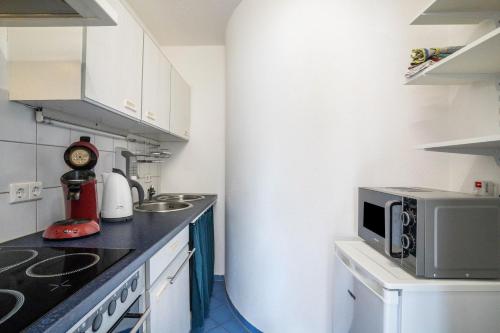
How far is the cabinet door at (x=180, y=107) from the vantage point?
7.10 ft

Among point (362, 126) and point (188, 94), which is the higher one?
point (188, 94)

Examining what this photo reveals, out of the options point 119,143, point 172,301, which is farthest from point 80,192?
point 119,143

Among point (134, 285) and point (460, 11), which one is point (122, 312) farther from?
point (460, 11)

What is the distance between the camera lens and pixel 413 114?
5.11ft

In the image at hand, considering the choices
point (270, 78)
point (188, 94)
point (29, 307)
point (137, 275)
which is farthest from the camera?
point (188, 94)

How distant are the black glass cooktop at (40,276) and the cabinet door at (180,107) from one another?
4.51 feet

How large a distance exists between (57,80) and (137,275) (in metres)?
0.83

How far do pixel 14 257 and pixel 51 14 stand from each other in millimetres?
818

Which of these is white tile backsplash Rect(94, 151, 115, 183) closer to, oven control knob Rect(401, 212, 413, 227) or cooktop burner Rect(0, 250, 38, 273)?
cooktop burner Rect(0, 250, 38, 273)

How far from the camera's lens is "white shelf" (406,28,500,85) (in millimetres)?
917

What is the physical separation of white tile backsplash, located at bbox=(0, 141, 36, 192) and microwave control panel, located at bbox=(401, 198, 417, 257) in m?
1.65

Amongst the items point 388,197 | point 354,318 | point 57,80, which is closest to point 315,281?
point 354,318

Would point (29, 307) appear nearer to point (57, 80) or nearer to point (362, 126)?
point (57, 80)

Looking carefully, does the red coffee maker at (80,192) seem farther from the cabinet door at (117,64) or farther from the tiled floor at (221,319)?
the tiled floor at (221,319)
